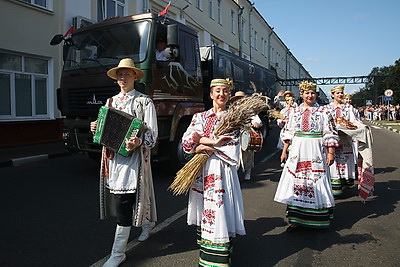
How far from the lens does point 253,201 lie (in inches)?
210

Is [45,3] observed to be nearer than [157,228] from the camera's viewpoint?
No

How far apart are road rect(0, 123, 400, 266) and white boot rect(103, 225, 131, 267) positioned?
0.40 ft

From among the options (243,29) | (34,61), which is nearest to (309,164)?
(34,61)

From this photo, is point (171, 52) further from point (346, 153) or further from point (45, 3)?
point (45, 3)

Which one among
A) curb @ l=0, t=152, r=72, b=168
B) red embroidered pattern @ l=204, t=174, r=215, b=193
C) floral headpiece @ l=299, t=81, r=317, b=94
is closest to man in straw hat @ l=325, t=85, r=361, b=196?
floral headpiece @ l=299, t=81, r=317, b=94

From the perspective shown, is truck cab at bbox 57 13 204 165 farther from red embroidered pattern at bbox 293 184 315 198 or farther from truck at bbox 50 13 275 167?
red embroidered pattern at bbox 293 184 315 198

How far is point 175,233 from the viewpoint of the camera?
12.9 feet

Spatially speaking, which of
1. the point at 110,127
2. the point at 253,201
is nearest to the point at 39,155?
the point at 253,201

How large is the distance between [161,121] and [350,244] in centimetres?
378

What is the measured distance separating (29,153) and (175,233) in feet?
23.7

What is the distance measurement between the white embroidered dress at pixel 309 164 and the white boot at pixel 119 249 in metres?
1.96

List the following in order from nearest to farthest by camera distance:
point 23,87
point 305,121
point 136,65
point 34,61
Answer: point 305,121
point 136,65
point 23,87
point 34,61

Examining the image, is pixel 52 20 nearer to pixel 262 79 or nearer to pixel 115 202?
pixel 262 79

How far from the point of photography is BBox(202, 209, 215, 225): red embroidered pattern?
2.90 m
